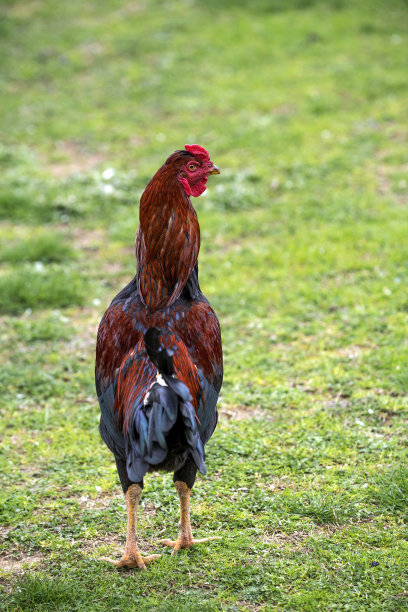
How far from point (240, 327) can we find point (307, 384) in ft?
3.93

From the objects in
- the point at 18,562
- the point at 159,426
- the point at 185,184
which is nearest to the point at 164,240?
the point at 185,184

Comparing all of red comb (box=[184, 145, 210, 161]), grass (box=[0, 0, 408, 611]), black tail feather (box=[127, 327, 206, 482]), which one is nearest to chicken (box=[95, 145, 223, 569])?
red comb (box=[184, 145, 210, 161])

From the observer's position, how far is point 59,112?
1252 centimetres

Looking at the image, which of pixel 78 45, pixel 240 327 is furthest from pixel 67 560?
pixel 78 45

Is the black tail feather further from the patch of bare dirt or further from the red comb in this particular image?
the red comb

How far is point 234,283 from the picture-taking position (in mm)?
7969

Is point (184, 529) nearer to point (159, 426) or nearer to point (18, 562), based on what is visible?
point (18, 562)

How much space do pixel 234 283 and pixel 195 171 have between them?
11.9 ft

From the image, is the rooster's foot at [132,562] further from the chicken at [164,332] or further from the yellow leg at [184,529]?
the yellow leg at [184,529]

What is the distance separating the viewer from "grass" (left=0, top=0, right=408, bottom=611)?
172 inches

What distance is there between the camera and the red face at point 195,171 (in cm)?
432

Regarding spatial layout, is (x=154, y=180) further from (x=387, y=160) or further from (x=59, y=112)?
(x=59, y=112)

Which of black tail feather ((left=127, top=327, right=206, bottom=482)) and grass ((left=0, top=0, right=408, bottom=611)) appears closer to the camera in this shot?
black tail feather ((left=127, top=327, right=206, bottom=482))

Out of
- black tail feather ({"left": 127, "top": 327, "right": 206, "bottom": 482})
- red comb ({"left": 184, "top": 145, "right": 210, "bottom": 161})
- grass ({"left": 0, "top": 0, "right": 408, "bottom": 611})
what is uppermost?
red comb ({"left": 184, "top": 145, "right": 210, "bottom": 161})
